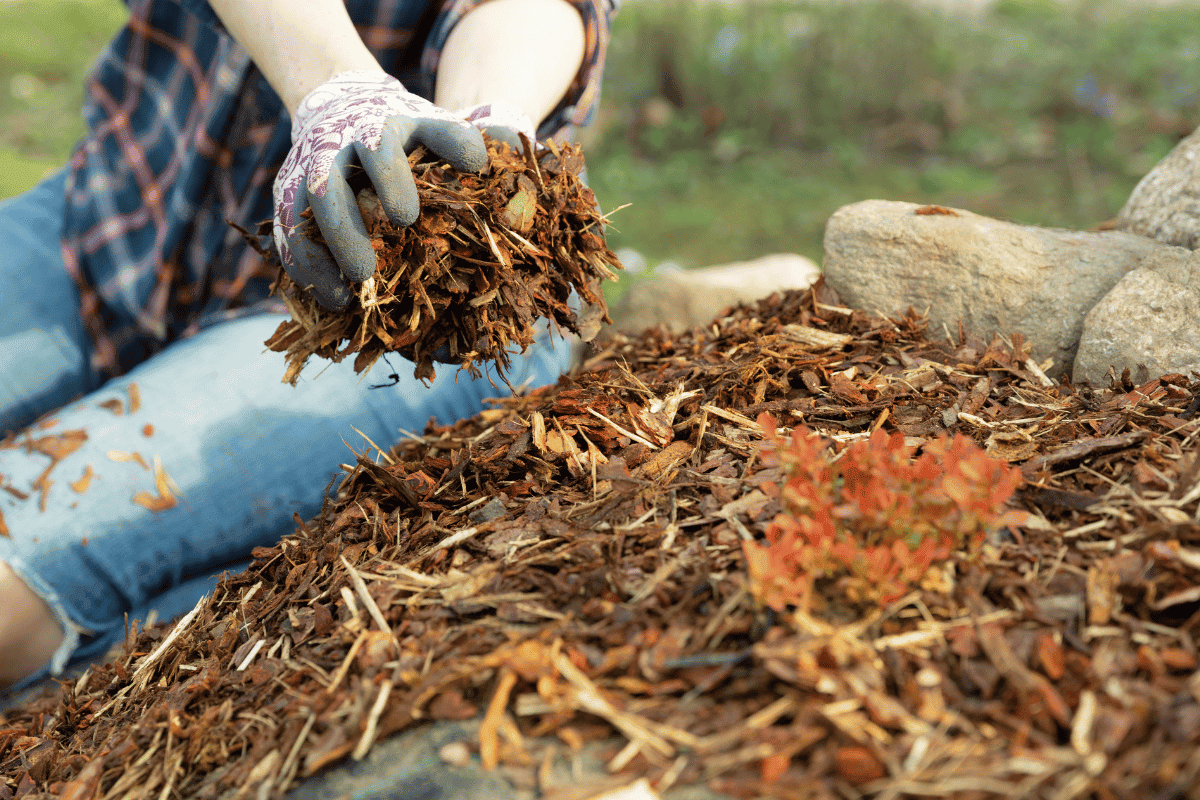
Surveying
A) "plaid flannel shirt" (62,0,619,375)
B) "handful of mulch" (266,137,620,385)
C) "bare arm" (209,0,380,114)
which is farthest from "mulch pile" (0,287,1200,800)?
"plaid flannel shirt" (62,0,619,375)

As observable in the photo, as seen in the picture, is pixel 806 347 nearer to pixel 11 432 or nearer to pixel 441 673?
pixel 441 673

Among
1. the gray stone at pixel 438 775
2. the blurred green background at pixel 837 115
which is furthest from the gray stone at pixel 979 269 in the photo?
the blurred green background at pixel 837 115

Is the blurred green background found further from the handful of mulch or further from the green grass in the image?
the handful of mulch

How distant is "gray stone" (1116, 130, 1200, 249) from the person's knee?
369cm

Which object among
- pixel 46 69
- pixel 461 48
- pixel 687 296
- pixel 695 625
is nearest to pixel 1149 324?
pixel 695 625

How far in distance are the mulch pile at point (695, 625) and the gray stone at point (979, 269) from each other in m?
0.23

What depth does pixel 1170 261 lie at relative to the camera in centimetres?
212

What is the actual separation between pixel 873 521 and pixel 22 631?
2585mm

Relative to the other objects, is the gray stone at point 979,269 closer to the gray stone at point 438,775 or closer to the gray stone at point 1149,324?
the gray stone at point 1149,324

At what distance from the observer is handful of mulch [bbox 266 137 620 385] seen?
1.76 meters

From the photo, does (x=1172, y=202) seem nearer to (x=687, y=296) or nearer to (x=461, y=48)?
(x=687, y=296)

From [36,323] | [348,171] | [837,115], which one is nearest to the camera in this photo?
[348,171]

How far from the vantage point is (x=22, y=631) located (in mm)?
2465

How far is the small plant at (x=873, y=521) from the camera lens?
3.88 feet
